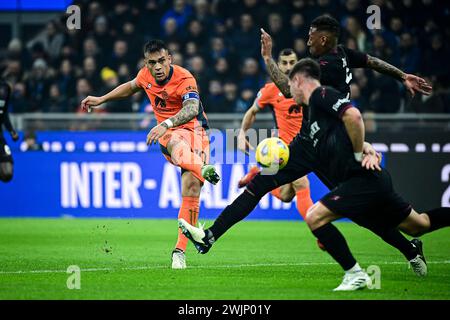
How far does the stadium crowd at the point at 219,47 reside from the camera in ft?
58.0

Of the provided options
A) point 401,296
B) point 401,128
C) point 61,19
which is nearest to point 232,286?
point 401,296

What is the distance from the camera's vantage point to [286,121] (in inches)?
471

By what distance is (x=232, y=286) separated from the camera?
7.88m

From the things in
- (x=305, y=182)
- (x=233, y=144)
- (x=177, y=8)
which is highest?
(x=177, y=8)

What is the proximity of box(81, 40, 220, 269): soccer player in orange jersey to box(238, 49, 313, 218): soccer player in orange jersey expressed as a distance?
1.77m

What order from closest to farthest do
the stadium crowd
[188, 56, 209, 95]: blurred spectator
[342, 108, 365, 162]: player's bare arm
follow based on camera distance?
[342, 108, 365, 162]: player's bare arm
the stadium crowd
[188, 56, 209, 95]: blurred spectator

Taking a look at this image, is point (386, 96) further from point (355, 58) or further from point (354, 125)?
point (354, 125)

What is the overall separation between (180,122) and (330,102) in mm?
2319

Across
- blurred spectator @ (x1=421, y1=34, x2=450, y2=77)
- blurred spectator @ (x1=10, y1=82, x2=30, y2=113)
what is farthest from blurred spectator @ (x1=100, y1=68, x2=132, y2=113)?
blurred spectator @ (x1=421, y1=34, x2=450, y2=77)

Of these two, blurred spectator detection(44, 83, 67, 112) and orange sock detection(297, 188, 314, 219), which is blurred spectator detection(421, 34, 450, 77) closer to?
orange sock detection(297, 188, 314, 219)

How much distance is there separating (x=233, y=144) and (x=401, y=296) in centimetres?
849

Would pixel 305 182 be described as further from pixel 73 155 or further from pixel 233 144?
pixel 73 155

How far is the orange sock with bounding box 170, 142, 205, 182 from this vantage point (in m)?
9.41

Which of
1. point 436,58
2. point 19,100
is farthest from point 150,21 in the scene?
point 436,58
